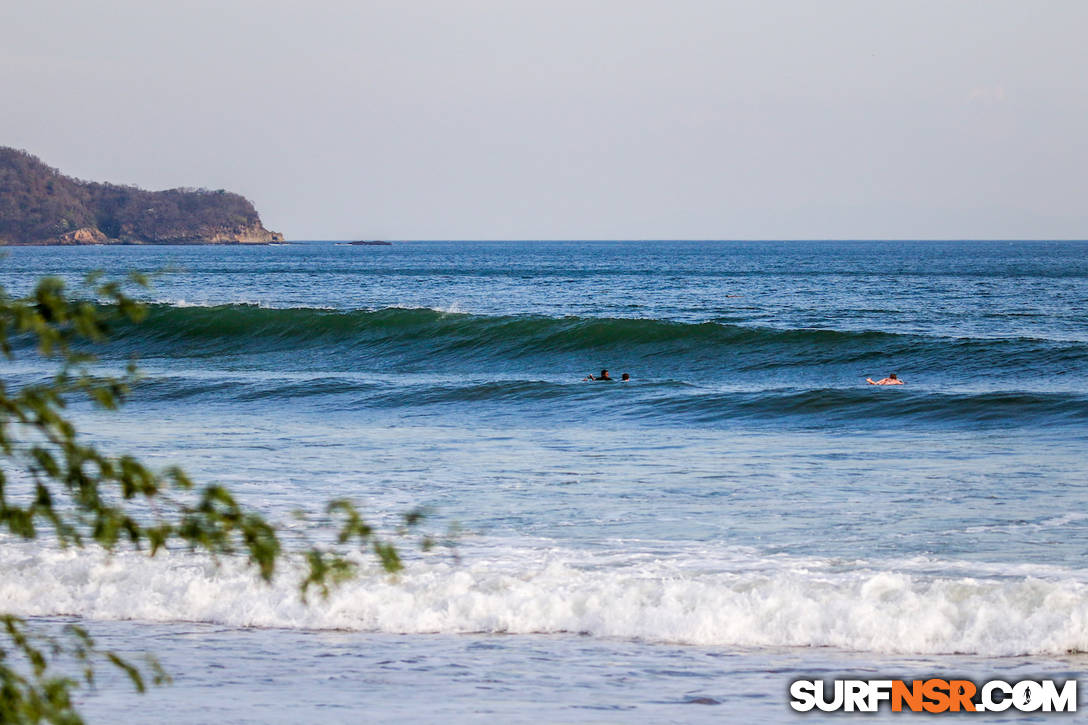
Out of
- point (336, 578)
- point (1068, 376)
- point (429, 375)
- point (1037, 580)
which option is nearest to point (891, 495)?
point (1037, 580)

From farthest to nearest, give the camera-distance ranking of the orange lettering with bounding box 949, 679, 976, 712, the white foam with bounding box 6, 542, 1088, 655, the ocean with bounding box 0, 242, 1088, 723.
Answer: the white foam with bounding box 6, 542, 1088, 655 → the ocean with bounding box 0, 242, 1088, 723 → the orange lettering with bounding box 949, 679, 976, 712

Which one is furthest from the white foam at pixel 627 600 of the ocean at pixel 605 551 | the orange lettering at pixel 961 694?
the orange lettering at pixel 961 694

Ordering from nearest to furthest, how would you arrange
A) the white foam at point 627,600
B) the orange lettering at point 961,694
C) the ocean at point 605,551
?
1. the orange lettering at point 961,694
2. the ocean at point 605,551
3. the white foam at point 627,600

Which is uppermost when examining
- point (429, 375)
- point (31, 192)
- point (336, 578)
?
point (31, 192)

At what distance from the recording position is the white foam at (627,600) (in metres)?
6.91

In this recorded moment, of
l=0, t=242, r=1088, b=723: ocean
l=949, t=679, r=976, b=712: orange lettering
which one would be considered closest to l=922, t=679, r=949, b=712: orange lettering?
l=949, t=679, r=976, b=712: orange lettering

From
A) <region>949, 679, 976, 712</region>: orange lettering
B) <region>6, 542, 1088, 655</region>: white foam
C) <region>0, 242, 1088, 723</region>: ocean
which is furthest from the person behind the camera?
<region>6, 542, 1088, 655</region>: white foam

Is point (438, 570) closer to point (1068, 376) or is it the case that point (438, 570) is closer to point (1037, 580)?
point (1037, 580)

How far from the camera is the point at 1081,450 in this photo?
13703mm

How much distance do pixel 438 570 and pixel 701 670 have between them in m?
2.48

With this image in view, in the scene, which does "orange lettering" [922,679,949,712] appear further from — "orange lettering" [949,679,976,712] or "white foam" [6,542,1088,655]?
"white foam" [6,542,1088,655]

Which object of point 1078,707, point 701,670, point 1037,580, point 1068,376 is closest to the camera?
point 1078,707

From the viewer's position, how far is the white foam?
6914mm

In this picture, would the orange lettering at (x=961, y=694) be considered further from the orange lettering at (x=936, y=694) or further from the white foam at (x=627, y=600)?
the white foam at (x=627, y=600)
